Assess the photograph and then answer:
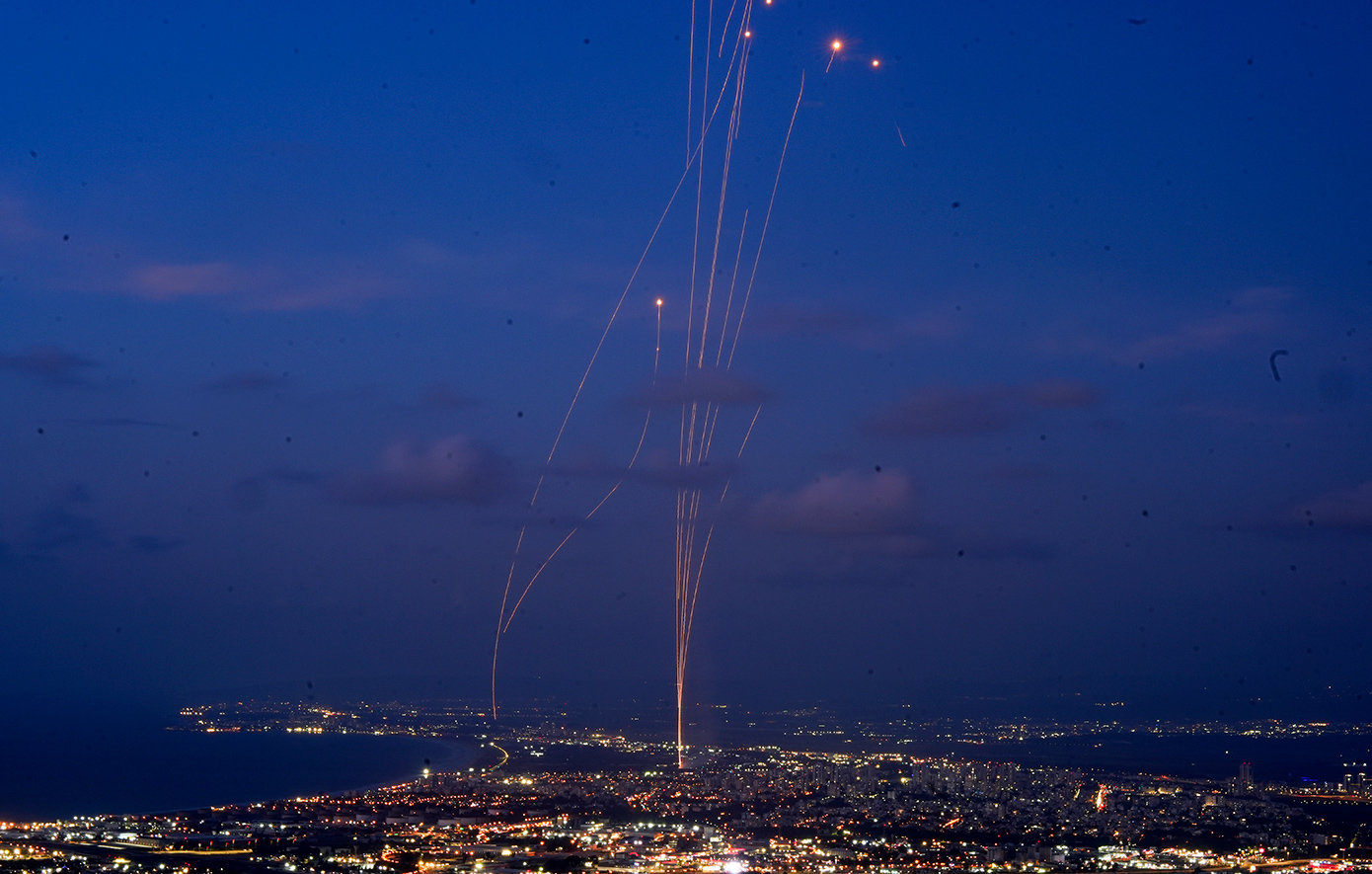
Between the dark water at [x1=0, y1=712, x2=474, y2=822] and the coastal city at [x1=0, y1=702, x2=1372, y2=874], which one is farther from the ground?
the coastal city at [x1=0, y1=702, x2=1372, y2=874]

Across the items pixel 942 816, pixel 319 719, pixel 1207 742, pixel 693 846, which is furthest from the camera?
pixel 319 719

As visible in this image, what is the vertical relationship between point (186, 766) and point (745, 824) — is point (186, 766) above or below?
below

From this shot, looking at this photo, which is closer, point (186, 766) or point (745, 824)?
point (745, 824)

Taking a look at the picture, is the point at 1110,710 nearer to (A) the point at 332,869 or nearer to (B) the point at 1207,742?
(B) the point at 1207,742

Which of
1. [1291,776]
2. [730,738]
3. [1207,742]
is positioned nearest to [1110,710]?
[1207,742]

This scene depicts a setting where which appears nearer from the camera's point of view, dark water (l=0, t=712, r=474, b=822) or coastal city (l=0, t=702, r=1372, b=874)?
coastal city (l=0, t=702, r=1372, b=874)
